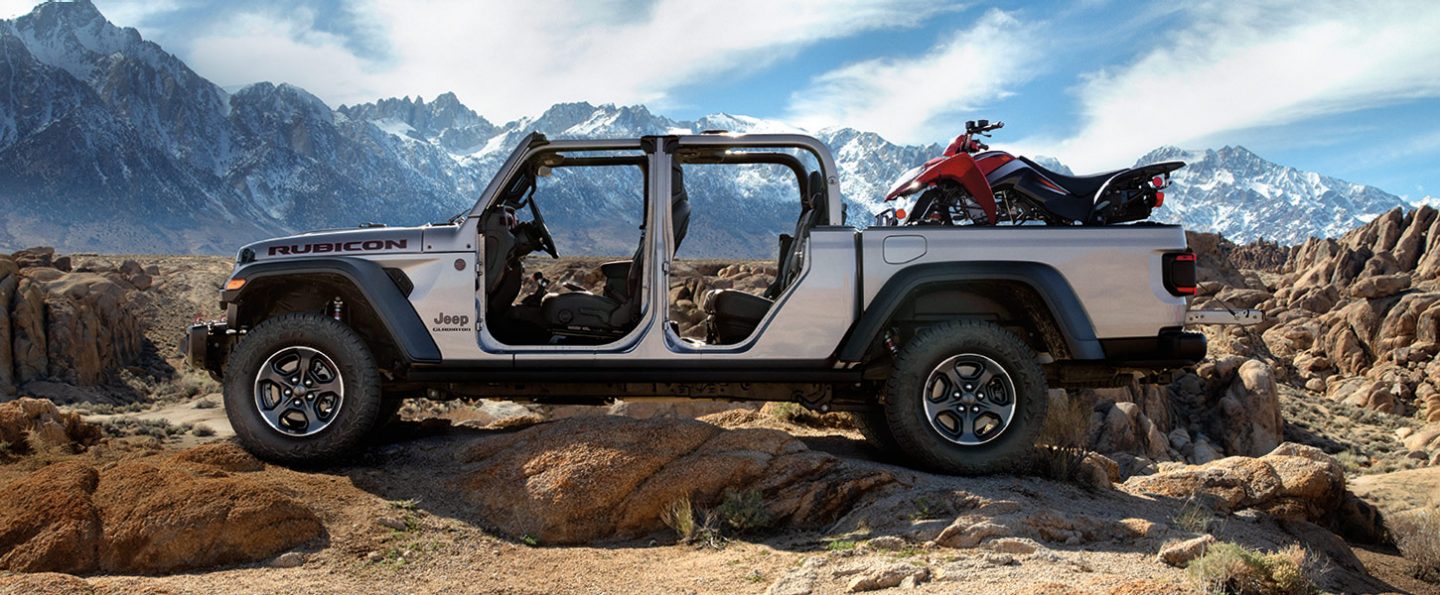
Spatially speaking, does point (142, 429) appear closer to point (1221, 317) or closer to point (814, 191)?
point (814, 191)

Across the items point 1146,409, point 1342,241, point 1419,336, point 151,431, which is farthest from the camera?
point 1342,241

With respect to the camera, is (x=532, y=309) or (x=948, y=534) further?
(x=532, y=309)

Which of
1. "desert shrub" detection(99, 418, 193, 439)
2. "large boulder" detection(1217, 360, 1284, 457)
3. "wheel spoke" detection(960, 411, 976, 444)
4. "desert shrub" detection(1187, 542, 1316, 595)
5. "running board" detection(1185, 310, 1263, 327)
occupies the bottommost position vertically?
"large boulder" detection(1217, 360, 1284, 457)

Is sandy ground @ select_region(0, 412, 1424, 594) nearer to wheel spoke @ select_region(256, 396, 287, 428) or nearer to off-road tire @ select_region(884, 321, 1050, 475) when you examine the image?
off-road tire @ select_region(884, 321, 1050, 475)

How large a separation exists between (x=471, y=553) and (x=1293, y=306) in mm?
81292

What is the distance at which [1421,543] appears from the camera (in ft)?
31.1

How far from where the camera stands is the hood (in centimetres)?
710

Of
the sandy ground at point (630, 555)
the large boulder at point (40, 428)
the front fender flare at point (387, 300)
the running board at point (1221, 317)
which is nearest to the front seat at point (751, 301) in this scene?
the sandy ground at point (630, 555)

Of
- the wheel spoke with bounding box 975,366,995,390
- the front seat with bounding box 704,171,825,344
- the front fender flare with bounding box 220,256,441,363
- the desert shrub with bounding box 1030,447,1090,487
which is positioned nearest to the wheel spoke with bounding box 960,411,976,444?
the wheel spoke with bounding box 975,366,995,390

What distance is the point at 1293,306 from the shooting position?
246 ft

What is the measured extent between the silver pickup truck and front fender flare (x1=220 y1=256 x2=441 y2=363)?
12mm

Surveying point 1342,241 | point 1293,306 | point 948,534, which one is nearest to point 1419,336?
point 1293,306

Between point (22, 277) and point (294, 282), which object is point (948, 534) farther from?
point (22, 277)

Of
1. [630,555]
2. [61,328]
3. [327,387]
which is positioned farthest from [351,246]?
[61,328]
